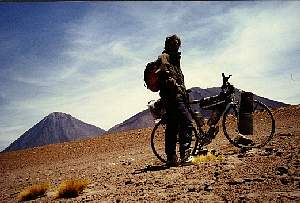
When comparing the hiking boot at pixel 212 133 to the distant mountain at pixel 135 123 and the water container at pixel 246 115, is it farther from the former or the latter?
the distant mountain at pixel 135 123

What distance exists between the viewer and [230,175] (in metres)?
5.05

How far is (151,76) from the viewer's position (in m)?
6.53

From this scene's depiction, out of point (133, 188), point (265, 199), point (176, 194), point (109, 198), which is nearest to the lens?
point (265, 199)

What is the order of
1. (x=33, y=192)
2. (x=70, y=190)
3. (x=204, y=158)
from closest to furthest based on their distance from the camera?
(x=70, y=190) → (x=33, y=192) → (x=204, y=158)

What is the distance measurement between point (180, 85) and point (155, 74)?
545 millimetres

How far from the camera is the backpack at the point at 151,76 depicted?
650 centimetres

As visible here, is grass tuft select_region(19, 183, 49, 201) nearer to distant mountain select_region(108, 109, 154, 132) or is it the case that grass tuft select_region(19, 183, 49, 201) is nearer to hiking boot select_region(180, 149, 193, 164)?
hiking boot select_region(180, 149, 193, 164)

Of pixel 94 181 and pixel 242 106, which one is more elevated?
pixel 242 106

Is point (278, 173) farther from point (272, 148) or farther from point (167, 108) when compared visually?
point (167, 108)

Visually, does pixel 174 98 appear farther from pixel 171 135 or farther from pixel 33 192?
pixel 33 192

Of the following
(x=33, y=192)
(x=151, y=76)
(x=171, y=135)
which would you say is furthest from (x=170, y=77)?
(x=33, y=192)

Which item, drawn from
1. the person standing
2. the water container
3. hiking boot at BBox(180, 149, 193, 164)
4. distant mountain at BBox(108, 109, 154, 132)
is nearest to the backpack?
the person standing

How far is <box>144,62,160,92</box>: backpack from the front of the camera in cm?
650

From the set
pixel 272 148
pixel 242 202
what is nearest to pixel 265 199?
pixel 242 202
